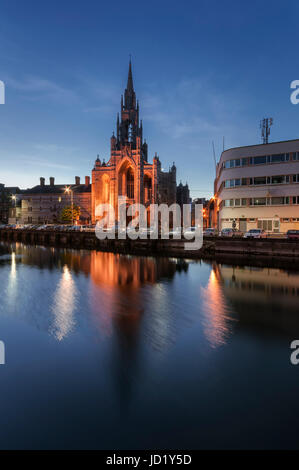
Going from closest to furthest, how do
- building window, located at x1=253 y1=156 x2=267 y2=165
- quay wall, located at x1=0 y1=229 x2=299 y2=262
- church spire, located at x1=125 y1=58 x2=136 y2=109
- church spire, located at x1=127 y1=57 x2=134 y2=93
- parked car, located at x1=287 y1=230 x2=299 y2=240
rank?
quay wall, located at x1=0 y1=229 x2=299 y2=262 → parked car, located at x1=287 y1=230 x2=299 y2=240 → building window, located at x1=253 y1=156 x2=267 y2=165 → church spire, located at x1=125 y1=58 x2=136 y2=109 → church spire, located at x1=127 y1=57 x2=134 y2=93

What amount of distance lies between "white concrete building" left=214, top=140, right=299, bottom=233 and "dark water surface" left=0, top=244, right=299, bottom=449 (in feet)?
114

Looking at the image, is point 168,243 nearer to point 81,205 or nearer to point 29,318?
point 29,318

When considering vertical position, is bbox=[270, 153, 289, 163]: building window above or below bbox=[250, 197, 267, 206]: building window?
above

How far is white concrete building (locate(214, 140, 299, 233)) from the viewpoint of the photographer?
163 feet

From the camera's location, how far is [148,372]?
374 inches

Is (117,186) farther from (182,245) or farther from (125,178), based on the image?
(182,245)

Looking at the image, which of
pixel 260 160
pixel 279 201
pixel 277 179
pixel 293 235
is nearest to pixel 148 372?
pixel 293 235

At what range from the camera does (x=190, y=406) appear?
772cm

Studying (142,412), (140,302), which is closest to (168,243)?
(140,302)

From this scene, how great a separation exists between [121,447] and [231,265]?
32.0m

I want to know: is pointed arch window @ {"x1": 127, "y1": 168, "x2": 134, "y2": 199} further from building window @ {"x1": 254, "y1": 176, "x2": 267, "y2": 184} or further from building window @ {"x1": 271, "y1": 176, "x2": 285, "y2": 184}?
building window @ {"x1": 271, "y1": 176, "x2": 285, "y2": 184}

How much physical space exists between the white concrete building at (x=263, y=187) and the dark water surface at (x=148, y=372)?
114ft

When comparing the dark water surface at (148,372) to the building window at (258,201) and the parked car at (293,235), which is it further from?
the building window at (258,201)

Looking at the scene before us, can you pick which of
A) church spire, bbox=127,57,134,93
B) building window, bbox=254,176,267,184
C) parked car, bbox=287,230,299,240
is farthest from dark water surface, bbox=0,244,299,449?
church spire, bbox=127,57,134,93
